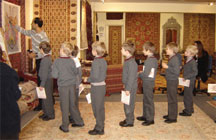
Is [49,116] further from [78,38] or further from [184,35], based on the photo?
[184,35]

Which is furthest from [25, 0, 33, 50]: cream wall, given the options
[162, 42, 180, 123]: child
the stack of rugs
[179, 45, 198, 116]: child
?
[179, 45, 198, 116]: child

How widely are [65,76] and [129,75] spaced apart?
108cm

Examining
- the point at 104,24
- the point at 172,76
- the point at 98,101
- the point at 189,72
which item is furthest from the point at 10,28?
the point at 104,24

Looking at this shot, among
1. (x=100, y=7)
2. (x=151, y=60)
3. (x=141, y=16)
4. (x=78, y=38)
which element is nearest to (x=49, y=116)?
(x=151, y=60)

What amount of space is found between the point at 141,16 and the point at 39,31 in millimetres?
10050

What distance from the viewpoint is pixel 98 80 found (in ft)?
14.5

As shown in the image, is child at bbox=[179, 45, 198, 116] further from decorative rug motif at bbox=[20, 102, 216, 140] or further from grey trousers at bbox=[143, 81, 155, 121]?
grey trousers at bbox=[143, 81, 155, 121]

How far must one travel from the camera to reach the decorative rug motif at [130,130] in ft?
14.7

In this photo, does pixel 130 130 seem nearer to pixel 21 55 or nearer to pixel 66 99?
pixel 66 99

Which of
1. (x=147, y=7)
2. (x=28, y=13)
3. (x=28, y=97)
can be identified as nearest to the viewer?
(x=28, y=97)

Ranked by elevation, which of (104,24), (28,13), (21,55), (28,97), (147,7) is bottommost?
(28,97)

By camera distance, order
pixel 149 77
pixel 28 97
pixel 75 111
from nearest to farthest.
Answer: pixel 75 111 < pixel 149 77 < pixel 28 97

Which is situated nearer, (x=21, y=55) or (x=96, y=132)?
(x=96, y=132)

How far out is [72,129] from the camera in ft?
15.7
